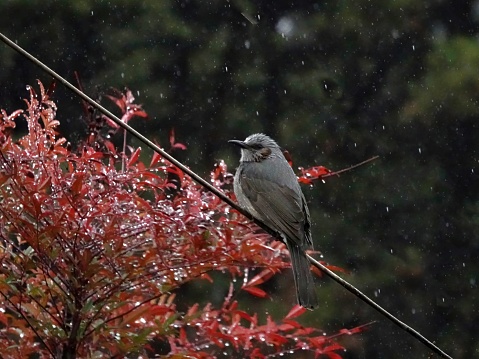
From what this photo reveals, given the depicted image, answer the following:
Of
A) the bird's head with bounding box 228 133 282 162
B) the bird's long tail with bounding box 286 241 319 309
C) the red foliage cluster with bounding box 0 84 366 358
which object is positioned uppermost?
the bird's head with bounding box 228 133 282 162

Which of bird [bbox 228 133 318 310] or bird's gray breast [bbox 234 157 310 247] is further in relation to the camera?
bird's gray breast [bbox 234 157 310 247]

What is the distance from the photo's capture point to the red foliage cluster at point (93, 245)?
7.34 feet

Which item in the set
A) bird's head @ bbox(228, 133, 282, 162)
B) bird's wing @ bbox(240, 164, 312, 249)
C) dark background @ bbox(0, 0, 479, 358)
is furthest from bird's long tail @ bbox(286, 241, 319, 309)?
dark background @ bbox(0, 0, 479, 358)

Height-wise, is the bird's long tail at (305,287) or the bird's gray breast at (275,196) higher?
the bird's gray breast at (275,196)

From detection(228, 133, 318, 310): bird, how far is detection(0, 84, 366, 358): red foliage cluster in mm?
499

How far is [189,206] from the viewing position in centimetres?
235

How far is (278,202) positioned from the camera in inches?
137

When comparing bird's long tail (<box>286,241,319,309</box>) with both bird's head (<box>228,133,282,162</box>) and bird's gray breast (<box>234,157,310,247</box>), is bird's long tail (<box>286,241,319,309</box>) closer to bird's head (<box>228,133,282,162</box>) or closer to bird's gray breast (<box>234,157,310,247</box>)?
bird's gray breast (<box>234,157,310,247</box>)

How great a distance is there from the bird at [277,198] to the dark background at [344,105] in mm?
2870

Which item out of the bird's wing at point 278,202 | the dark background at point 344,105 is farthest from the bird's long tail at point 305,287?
the dark background at point 344,105

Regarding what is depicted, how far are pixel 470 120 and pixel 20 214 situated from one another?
5.85m

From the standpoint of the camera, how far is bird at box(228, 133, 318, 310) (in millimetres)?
3031

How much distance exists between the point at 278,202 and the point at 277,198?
0.13 ft

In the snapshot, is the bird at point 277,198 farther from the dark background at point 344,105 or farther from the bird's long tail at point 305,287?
the dark background at point 344,105
